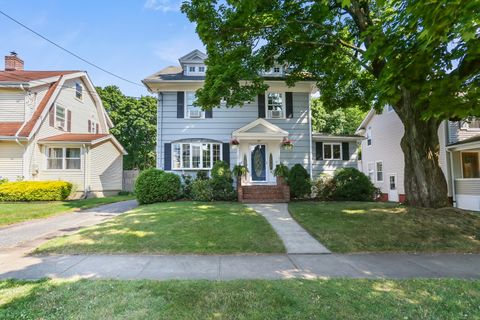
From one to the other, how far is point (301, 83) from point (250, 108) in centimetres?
309

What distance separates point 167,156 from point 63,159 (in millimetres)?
8474

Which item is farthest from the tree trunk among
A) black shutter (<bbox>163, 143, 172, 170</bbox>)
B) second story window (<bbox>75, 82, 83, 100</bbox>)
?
second story window (<bbox>75, 82, 83, 100</bbox>)

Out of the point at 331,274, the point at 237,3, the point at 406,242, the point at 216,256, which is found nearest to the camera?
the point at 331,274

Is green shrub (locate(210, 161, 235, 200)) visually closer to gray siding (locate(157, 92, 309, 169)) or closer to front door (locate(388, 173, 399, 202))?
→ gray siding (locate(157, 92, 309, 169))

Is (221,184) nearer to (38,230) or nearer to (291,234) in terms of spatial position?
(291,234)

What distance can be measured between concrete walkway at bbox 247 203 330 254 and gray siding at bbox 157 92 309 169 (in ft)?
18.4

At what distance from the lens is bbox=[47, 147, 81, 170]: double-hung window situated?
1825cm

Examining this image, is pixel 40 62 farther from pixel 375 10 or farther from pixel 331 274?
pixel 331 274

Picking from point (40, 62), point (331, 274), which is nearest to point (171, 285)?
point (331, 274)

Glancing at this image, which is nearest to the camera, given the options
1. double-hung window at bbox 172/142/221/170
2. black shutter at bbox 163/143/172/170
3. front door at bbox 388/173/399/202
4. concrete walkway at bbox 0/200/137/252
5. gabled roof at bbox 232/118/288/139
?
concrete walkway at bbox 0/200/137/252

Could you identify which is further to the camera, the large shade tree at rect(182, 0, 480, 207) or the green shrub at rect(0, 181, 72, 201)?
the green shrub at rect(0, 181, 72, 201)

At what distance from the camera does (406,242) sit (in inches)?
261

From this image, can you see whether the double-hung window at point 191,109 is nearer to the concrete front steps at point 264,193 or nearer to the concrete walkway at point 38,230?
the concrete front steps at point 264,193

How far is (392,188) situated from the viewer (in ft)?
63.9
